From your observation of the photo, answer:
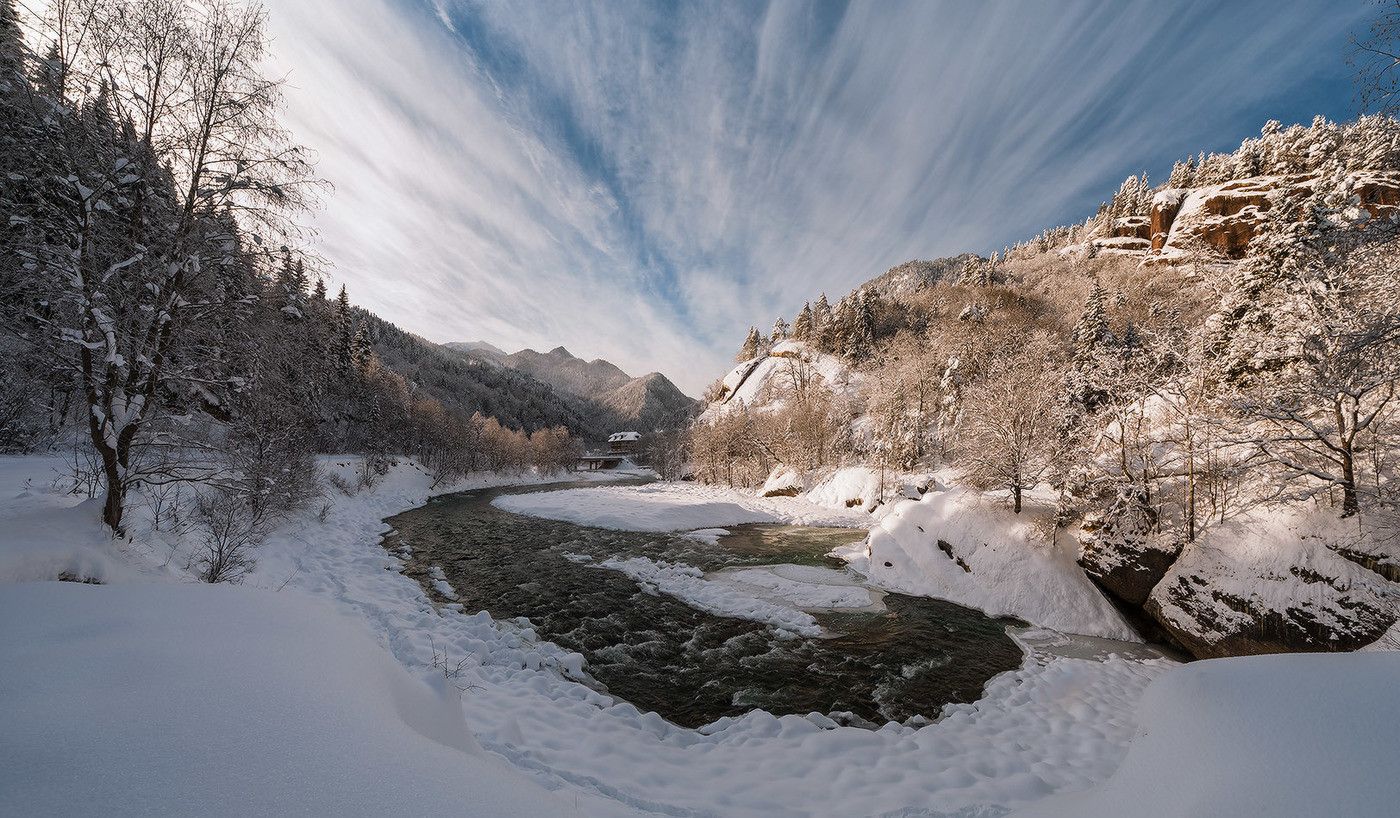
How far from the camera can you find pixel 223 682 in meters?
3.21

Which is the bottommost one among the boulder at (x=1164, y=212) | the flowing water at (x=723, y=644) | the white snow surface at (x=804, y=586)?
the flowing water at (x=723, y=644)

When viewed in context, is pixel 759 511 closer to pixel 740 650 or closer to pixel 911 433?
pixel 911 433

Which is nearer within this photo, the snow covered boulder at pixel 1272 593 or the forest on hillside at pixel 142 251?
the forest on hillside at pixel 142 251

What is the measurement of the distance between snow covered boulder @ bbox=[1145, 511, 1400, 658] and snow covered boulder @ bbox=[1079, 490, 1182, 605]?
513 mm

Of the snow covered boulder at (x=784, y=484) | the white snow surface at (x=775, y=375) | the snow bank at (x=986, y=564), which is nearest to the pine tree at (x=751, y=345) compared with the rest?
the white snow surface at (x=775, y=375)

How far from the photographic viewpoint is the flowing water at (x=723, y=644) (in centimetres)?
748

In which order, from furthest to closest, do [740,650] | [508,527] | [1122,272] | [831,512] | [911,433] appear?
[1122,272]
[911,433]
[831,512]
[508,527]
[740,650]

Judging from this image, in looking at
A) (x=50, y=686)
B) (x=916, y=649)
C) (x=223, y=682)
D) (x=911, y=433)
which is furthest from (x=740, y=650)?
(x=911, y=433)

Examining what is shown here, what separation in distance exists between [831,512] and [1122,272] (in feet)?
208

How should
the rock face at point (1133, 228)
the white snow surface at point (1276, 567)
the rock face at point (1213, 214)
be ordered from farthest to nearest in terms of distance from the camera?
1. the rock face at point (1133, 228)
2. the rock face at point (1213, 214)
3. the white snow surface at point (1276, 567)

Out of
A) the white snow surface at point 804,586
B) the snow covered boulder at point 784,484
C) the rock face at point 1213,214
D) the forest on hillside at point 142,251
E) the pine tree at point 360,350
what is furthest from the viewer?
the pine tree at point 360,350

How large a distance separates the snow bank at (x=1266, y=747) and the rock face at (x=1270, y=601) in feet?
21.3

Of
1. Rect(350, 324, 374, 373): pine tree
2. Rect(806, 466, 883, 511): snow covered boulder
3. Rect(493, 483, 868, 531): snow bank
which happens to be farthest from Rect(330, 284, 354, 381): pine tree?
Rect(806, 466, 883, 511): snow covered boulder

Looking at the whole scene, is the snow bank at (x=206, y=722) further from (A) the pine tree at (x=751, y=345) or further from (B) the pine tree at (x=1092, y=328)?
(A) the pine tree at (x=751, y=345)
